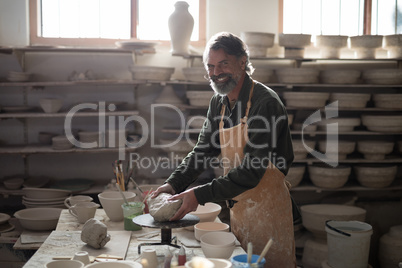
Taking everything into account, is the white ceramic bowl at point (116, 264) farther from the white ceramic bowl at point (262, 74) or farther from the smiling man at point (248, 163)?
the white ceramic bowl at point (262, 74)

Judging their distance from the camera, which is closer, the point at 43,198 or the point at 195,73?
the point at 43,198

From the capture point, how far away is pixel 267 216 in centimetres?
244

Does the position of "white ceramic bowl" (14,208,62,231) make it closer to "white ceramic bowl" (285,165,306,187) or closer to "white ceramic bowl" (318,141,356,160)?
"white ceramic bowl" (285,165,306,187)

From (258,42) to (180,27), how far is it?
31.4 inches

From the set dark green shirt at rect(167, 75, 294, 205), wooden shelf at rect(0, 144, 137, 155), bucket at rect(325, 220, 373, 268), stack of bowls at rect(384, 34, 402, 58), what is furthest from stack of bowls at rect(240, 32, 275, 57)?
dark green shirt at rect(167, 75, 294, 205)

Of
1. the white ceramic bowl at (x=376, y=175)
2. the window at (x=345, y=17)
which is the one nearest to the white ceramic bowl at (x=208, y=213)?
the white ceramic bowl at (x=376, y=175)

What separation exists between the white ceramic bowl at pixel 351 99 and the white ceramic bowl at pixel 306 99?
0.14 metres

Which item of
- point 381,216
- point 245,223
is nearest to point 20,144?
point 245,223

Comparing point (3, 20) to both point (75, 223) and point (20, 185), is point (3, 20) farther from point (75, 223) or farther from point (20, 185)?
point (75, 223)

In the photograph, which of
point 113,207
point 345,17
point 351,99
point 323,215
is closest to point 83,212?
point 113,207

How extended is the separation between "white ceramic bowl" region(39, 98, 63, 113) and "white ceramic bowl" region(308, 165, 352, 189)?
8.66 ft

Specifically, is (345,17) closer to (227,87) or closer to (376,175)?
(376,175)

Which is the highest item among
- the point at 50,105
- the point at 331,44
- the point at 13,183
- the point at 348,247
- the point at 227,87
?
the point at 331,44

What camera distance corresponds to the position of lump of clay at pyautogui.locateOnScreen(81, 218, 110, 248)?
2.18 meters
